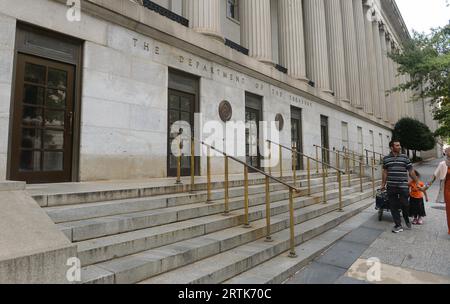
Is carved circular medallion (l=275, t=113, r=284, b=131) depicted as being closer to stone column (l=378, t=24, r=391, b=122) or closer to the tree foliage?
the tree foliage

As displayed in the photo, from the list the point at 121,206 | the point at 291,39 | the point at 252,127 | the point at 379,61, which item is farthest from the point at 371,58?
the point at 121,206

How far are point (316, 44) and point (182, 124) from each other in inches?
465

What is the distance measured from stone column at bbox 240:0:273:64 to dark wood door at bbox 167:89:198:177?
4.59 metres

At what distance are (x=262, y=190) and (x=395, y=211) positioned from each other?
116 inches

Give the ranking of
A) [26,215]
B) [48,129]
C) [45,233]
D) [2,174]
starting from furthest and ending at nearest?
[48,129], [2,174], [26,215], [45,233]

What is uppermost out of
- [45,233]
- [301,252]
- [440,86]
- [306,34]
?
[306,34]

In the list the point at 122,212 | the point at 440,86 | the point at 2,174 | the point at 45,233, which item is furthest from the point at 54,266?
the point at 440,86

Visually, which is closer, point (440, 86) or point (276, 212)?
point (276, 212)

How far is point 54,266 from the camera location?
9.08ft

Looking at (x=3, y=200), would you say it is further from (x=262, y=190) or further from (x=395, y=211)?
(x=395, y=211)

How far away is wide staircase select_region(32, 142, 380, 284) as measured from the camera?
3439 mm

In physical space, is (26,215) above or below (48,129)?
below

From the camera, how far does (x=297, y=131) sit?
48.8 feet

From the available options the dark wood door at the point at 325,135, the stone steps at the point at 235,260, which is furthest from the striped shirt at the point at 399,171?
the dark wood door at the point at 325,135
